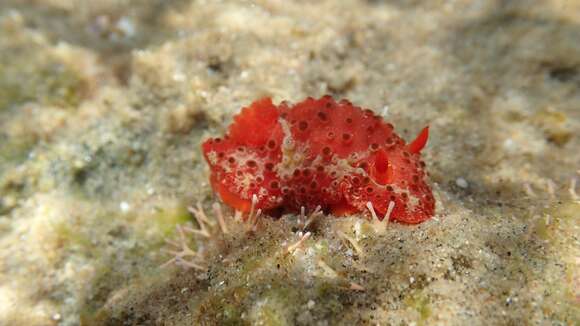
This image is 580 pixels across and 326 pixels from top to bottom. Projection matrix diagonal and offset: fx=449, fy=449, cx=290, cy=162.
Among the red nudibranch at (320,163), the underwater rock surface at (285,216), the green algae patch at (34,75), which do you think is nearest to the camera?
the underwater rock surface at (285,216)

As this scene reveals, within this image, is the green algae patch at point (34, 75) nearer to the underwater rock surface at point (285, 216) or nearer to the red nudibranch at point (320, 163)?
the underwater rock surface at point (285, 216)

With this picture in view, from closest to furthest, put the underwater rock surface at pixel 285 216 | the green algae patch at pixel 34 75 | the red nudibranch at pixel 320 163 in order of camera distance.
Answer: the underwater rock surface at pixel 285 216 < the red nudibranch at pixel 320 163 < the green algae patch at pixel 34 75

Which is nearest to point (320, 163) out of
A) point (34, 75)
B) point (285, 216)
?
point (285, 216)

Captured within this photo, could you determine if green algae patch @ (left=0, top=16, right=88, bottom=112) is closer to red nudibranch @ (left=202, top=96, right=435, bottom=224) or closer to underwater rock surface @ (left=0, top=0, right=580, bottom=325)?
underwater rock surface @ (left=0, top=0, right=580, bottom=325)

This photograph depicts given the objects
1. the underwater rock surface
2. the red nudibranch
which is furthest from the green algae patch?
the red nudibranch

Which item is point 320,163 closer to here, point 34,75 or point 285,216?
point 285,216

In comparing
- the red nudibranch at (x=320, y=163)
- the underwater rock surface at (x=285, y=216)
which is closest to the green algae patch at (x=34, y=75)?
the underwater rock surface at (x=285, y=216)
